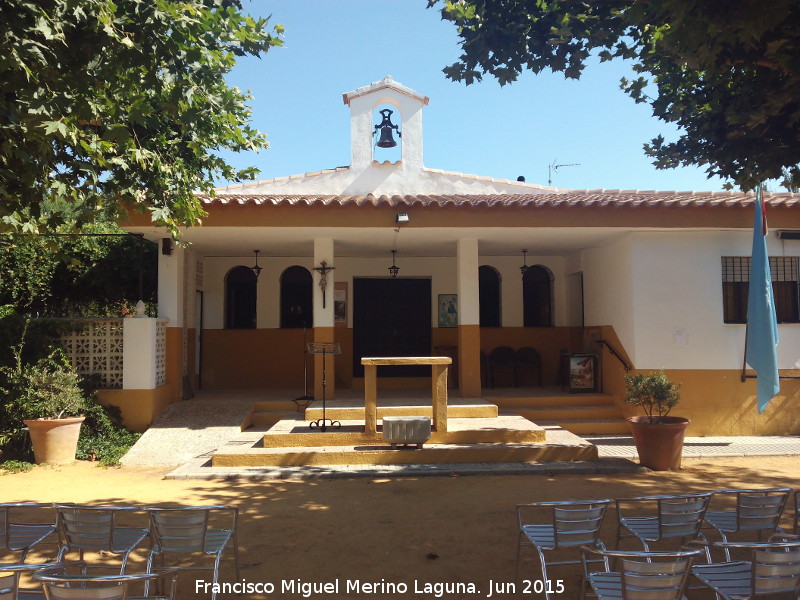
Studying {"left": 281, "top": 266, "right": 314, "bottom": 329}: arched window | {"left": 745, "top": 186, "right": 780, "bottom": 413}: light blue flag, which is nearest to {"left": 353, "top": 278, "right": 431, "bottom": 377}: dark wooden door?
{"left": 281, "top": 266, "right": 314, "bottom": 329}: arched window

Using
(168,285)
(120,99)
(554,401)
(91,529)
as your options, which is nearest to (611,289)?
(554,401)

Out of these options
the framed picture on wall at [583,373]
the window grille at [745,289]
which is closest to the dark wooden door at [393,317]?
the framed picture on wall at [583,373]

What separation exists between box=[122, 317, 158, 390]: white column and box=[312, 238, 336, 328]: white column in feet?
8.79

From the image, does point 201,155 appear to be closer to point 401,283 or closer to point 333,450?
point 333,450

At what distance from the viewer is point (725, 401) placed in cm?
1058

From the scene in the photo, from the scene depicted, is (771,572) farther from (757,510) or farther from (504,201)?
(504,201)

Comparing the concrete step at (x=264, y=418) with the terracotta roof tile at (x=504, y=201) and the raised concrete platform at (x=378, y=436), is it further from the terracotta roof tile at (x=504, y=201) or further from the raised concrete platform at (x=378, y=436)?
the terracotta roof tile at (x=504, y=201)

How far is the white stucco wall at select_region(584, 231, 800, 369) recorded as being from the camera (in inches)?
416

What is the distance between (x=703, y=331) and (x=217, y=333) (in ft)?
30.5

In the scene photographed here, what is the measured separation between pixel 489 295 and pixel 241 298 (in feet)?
17.6

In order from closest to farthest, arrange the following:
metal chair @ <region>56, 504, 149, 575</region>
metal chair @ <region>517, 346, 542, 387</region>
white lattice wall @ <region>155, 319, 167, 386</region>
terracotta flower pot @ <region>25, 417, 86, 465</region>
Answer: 1. metal chair @ <region>56, 504, 149, 575</region>
2. terracotta flower pot @ <region>25, 417, 86, 465</region>
3. white lattice wall @ <region>155, 319, 167, 386</region>
4. metal chair @ <region>517, 346, 542, 387</region>

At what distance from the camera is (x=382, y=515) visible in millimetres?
6191

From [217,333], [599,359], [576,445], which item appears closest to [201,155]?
[576,445]

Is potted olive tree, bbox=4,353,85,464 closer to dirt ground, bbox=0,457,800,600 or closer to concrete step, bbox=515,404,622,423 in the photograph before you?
dirt ground, bbox=0,457,800,600
